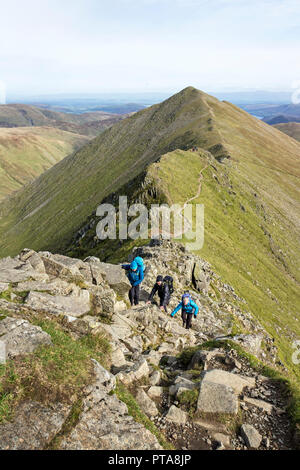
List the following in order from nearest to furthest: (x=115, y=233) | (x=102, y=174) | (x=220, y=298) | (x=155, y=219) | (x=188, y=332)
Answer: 1. (x=188, y=332)
2. (x=220, y=298)
3. (x=155, y=219)
4. (x=115, y=233)
5. (x=102, y=174)

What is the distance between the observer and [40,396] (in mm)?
9570

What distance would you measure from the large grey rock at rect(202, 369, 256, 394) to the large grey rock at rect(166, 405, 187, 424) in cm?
167

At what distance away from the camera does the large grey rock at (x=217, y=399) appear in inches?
441

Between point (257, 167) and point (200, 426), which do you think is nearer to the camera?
point (200, 426)

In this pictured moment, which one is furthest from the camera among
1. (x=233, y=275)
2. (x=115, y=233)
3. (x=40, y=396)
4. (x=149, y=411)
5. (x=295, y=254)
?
(x=295, y=254)

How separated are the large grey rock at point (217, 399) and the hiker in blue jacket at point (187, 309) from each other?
10332 millimetres

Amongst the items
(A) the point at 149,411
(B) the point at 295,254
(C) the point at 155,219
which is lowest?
(B) the point at 295,254

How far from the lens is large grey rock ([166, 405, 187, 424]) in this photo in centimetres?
1090

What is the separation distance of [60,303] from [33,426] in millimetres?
8328

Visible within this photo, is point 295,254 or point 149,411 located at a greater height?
point 149,411

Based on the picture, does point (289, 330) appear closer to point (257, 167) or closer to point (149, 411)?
point (149, 411)

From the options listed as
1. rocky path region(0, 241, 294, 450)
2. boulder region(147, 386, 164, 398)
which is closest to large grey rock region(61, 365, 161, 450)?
rocky path region(0, 241, 294, 450)
